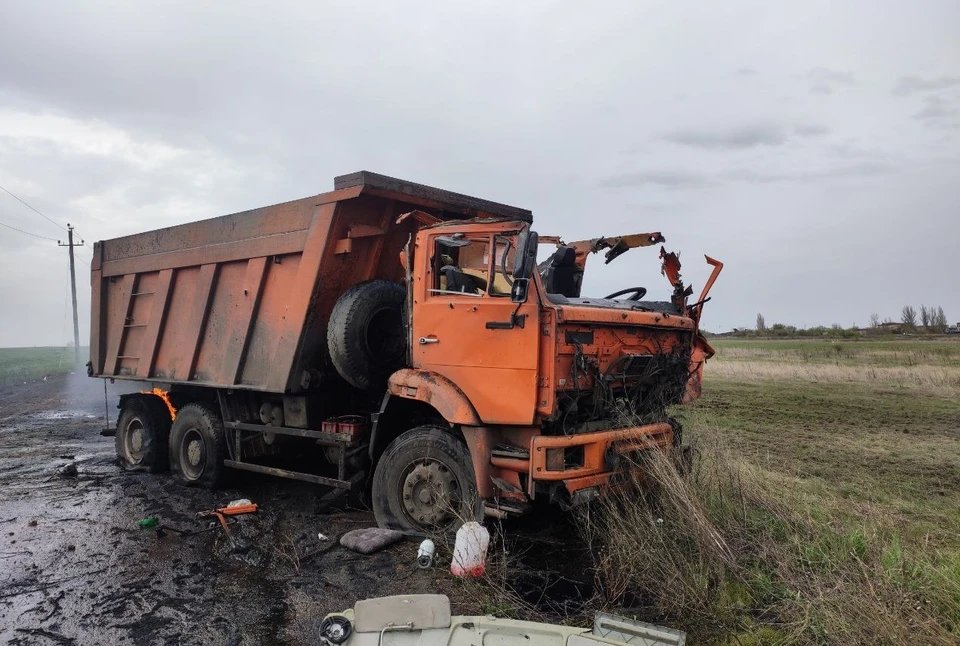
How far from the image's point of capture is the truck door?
15.2 feet

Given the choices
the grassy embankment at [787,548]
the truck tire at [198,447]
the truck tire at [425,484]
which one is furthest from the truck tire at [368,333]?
the truck tire at [198,447]

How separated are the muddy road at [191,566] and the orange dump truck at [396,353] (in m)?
0.44

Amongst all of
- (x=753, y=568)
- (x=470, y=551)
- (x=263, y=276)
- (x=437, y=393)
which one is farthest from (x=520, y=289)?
(x=263, y=276)

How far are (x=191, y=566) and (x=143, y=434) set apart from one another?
430 cm

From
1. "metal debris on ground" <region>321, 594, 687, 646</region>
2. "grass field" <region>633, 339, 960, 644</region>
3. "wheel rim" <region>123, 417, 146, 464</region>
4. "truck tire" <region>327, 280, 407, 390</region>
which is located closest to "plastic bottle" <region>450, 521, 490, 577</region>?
"grass field" <region>633, 339, 960, 644</region>

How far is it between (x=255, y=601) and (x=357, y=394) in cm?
271

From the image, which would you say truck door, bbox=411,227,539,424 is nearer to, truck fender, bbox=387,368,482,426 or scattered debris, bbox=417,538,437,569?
truck fender, bbox=387,368,482,426

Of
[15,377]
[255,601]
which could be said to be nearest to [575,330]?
[255,601]

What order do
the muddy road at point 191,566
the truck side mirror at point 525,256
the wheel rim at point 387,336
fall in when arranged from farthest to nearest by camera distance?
the wheel rim at point 387,336 < the truck side mirror at point 525,256 < the muddy road at point 191,566

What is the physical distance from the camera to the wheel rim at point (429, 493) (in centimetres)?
514

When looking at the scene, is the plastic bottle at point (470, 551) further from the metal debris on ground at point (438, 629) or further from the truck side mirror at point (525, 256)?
the truck side mirror at point (525, 256)

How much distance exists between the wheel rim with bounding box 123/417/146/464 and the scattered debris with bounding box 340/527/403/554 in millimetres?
5003

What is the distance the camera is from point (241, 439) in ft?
24.3

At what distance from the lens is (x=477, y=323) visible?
16.2ft
